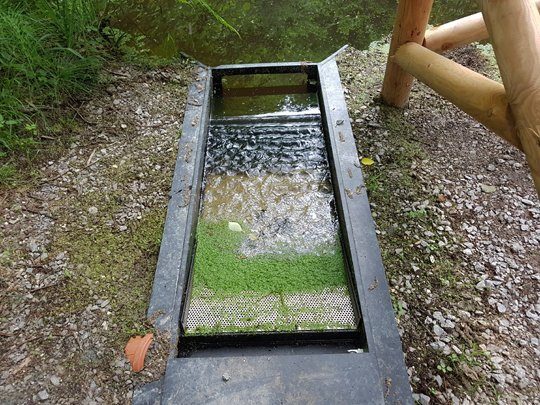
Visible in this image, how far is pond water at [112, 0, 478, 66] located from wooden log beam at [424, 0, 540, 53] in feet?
3.60

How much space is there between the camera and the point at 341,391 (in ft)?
5.35

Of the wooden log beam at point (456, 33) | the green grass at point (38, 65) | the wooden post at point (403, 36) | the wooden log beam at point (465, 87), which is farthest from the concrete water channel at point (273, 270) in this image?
the green grass at point (38, 65)

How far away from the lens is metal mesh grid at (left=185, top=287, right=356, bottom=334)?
1.91 m

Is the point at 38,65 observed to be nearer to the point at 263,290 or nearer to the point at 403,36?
the point at 263,290

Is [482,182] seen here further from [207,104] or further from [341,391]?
[207,104]

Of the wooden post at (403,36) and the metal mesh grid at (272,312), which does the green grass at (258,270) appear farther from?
the wooden post at (403,36)

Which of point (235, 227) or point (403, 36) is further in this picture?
point (403, 36)

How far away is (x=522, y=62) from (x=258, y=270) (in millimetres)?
1405

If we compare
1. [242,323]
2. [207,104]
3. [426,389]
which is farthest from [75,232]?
[426,389]

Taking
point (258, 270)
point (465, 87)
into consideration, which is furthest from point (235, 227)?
point (465, 87)

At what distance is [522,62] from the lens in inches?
54.2

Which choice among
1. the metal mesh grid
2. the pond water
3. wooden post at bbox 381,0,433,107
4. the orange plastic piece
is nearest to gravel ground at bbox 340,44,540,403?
wooden post at bbox 381,0,433,107

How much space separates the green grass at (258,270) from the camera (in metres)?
2.07

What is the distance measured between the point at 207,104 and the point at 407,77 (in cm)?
135
